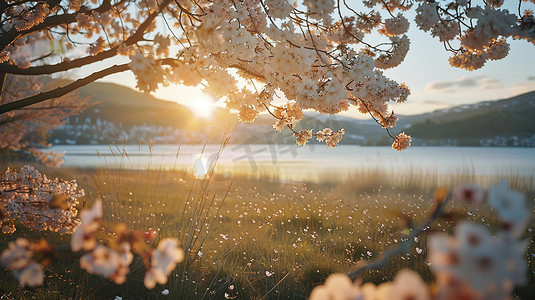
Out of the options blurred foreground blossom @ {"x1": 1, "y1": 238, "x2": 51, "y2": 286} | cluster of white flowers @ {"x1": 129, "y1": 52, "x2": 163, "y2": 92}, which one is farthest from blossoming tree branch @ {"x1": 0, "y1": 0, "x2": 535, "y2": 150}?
blurred foreground blossom @ {"x1": 1, "y1": 238, "x2": 51, "y2": 286}

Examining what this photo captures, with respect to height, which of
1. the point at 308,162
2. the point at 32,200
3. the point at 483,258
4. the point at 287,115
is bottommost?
the point at 308,162

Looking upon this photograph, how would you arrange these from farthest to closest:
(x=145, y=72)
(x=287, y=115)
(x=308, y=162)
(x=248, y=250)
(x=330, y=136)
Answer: (x=308, y=162) → (x=248, y=250) → (x=330, y=136) → (x=287, y=115) → (x=145, y=72)

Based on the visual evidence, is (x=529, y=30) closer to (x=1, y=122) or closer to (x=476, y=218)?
(x=476, y=218)

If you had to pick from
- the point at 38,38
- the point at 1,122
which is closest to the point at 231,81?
the point at 38,38

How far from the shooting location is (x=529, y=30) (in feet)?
9.16

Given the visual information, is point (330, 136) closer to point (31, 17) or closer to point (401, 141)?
point (401, 141)

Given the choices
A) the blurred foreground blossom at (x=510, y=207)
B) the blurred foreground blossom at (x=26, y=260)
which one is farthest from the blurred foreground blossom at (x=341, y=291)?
the blurred foreground blossom at (x=26, y=260)

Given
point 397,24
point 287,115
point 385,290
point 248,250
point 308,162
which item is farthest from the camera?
point 308,162

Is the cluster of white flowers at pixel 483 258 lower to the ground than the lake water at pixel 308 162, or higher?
higher

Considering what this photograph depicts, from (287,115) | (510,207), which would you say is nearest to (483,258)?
(510,207)

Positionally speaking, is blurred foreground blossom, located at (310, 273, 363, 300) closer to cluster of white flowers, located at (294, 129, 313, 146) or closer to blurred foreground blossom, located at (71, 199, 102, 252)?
blurred foreground blossom, located at (71, 199, 102, 252)

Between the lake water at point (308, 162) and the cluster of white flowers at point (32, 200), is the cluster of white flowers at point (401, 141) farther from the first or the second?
the cluster of white flowers at point (32, 200)

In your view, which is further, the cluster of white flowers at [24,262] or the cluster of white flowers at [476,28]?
the cluster of white flowers at [476,28]

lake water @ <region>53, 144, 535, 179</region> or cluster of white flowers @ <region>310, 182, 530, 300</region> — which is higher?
cluster of white flowers @ <region>310, 182, 530, 300</region>
